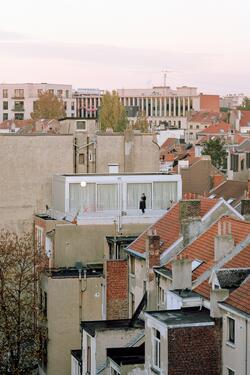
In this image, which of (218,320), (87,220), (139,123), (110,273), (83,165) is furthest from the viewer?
(139,123)

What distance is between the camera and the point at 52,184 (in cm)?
5125

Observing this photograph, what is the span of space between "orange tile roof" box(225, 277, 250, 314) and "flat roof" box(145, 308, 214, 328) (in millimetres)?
888

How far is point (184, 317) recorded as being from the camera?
92.7 ft

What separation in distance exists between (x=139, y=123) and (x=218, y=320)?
132377 mm

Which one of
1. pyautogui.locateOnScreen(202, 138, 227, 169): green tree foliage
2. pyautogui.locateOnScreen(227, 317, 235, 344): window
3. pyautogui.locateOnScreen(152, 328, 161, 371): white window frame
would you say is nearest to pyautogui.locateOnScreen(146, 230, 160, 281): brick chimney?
pyautogui.locateOnScreen(152, 328, 161, 371): white window frame

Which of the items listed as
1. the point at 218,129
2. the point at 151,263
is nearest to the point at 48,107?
the point at 218,129

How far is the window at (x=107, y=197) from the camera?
46.3m

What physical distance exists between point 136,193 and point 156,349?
1926cm

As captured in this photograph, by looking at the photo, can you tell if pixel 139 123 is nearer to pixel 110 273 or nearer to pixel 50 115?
pixel 50 115

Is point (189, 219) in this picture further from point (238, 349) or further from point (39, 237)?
point (39, 237)

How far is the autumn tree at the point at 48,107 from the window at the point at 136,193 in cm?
13437

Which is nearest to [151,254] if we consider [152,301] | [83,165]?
[152,301]

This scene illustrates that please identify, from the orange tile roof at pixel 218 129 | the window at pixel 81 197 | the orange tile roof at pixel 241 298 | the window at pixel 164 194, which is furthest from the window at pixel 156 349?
the orange tile roof at pixel 218 129

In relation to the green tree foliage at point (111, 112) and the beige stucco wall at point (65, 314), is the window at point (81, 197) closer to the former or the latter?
the beige stucco wall at point (65, 314)
